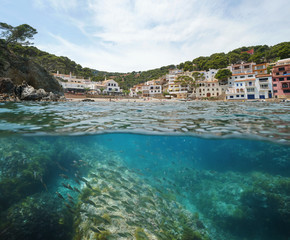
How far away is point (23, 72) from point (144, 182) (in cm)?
4357

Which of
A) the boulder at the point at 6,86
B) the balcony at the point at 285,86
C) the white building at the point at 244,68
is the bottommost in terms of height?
the balcony at the point at 285,86

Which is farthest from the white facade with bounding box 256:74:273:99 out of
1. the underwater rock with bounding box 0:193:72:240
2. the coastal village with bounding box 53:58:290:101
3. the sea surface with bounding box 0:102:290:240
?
the underwater rock with bounding box 0:193:72:240

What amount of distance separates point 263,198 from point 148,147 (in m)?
6.86

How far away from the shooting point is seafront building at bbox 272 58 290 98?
4828cm

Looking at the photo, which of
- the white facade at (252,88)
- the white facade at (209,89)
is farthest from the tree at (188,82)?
the white facade at (252,88)

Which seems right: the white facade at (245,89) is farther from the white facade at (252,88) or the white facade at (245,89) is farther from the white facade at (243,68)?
the white facade at (243,68)

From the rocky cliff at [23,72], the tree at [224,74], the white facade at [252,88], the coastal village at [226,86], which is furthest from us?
the tree at [224,74]

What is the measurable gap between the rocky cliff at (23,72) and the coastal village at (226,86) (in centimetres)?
2120

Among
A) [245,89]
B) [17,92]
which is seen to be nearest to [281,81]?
[245,89]

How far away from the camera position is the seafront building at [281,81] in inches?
1901

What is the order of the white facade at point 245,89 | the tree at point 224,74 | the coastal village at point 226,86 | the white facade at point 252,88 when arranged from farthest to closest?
the tree at point 224,74, the white facade at point 245,89, the white facade at point 252,88, the coastal village at point 226,86

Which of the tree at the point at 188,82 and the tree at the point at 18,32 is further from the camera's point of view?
the tree at the point at 188,82

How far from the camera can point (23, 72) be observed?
122 ft

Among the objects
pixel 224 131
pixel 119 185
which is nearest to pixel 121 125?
pixel 119 185
